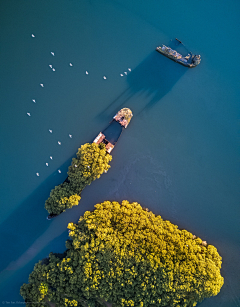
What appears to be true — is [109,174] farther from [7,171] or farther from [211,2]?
[211,2]

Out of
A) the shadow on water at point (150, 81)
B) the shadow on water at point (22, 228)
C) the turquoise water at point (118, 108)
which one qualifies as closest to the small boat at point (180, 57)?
the shadow on water at point (150, 81)

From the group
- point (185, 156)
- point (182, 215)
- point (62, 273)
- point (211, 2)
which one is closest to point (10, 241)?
point (62, 273)

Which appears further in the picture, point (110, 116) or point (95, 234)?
point (110, 116)

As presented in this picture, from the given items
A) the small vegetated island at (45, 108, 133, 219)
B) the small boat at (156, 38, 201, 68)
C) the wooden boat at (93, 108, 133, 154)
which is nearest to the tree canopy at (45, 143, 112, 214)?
the small vegetated island at (45, 108, 133, 219)

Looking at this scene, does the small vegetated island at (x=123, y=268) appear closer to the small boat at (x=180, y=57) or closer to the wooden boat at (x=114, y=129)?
the wooden boat at (x=114, y=129)

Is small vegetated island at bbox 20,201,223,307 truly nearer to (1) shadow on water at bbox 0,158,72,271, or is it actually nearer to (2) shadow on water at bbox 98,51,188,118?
(1) shadow on water at bbox 0,158,72,271

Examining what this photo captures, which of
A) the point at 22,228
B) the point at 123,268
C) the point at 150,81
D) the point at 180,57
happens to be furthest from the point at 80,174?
the point at 180,57
